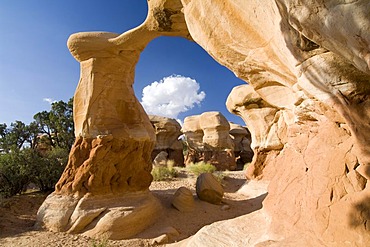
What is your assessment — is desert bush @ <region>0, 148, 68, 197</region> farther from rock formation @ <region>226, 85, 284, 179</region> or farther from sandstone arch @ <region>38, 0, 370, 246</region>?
sandstone arch @ <region>38, 0, 370, 246</region>

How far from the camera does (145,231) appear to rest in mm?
6000

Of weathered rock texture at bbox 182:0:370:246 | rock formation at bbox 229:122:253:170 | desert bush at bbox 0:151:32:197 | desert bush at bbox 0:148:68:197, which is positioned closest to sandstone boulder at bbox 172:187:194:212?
weathered rock texture at bbox 182:0:370:246

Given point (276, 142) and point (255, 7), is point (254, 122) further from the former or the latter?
point (255, 7)

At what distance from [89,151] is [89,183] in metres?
0.86

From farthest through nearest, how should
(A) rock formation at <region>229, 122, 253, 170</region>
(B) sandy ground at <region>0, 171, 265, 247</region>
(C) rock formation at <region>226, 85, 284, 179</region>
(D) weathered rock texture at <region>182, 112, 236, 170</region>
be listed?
(A) rock formation at <region>229, 122, 253, 170</region>, (D) weathered rock texture at <region>182, 112, 236, 170</region>, (C) rock formation at <region>226, 85, 284, 179</region>, (B) sandy ground at <region>0, 171, 265, 247</region>

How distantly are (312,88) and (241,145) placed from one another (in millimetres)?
21472

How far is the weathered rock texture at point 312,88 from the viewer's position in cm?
150

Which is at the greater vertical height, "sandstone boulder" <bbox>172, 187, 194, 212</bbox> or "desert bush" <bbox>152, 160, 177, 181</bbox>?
"desert bush" <bbox>152, 160, 177, 181</bbox>

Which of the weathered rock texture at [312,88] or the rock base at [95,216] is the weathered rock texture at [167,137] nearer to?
the rock base at [95,216]

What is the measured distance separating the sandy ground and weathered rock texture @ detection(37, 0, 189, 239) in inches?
11.0

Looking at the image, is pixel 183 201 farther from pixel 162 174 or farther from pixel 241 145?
pixel 241 145

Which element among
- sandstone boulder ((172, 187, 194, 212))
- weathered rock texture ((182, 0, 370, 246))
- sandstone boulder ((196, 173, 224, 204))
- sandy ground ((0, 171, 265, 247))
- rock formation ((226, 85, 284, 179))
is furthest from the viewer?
rock formation ((226, 85, 284, 179))

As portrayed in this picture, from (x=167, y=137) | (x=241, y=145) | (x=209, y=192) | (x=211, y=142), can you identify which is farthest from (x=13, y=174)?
(x=241, y=145)

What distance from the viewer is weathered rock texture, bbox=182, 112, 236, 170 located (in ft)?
58.4
